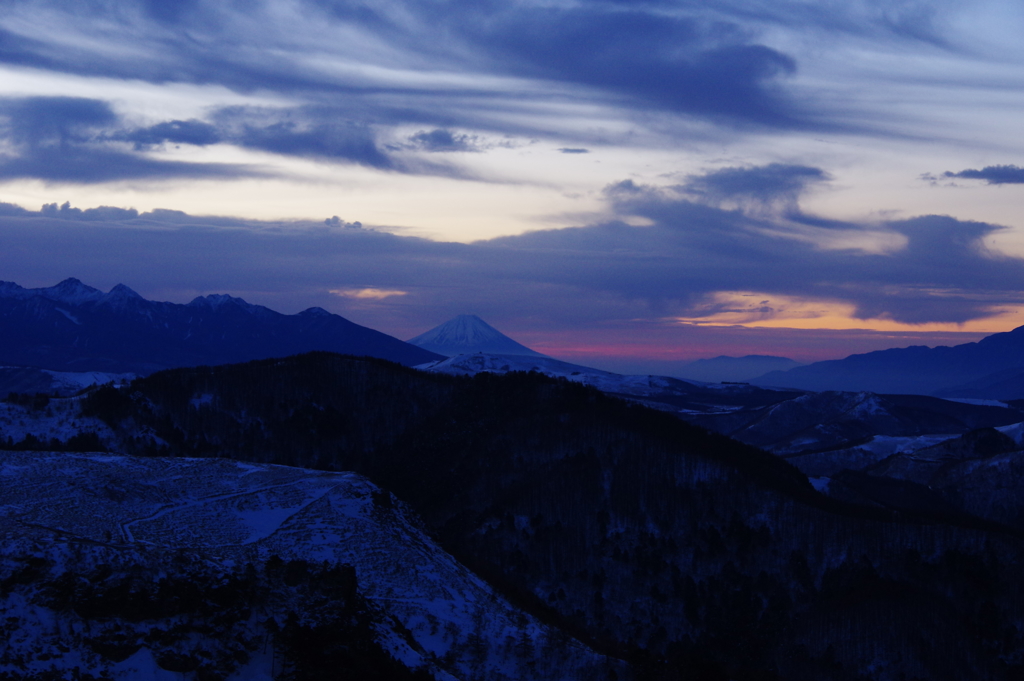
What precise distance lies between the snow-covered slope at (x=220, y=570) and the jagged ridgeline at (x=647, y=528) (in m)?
11.6

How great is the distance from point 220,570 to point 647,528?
60.3 m

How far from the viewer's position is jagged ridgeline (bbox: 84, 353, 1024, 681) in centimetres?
9644

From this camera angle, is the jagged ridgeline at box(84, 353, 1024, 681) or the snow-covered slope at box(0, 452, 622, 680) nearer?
the snow-covered slope at box(0, 452, 622, 680)

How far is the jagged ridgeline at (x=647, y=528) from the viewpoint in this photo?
9644cm

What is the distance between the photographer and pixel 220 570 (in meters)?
58.0

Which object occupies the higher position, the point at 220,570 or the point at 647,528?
the point at 220,570

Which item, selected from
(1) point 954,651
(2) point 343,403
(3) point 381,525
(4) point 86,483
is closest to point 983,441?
(1) point 954,651

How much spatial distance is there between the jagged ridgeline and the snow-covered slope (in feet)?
38.0

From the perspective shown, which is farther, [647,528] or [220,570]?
[647,528]

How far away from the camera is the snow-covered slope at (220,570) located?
172ft

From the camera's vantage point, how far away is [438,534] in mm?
105062

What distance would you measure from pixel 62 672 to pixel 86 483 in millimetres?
37257

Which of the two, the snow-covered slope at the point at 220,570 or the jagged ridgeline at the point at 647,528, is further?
the jagged ridgeline at the point at 647,528

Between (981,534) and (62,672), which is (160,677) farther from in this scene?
(981,534)
